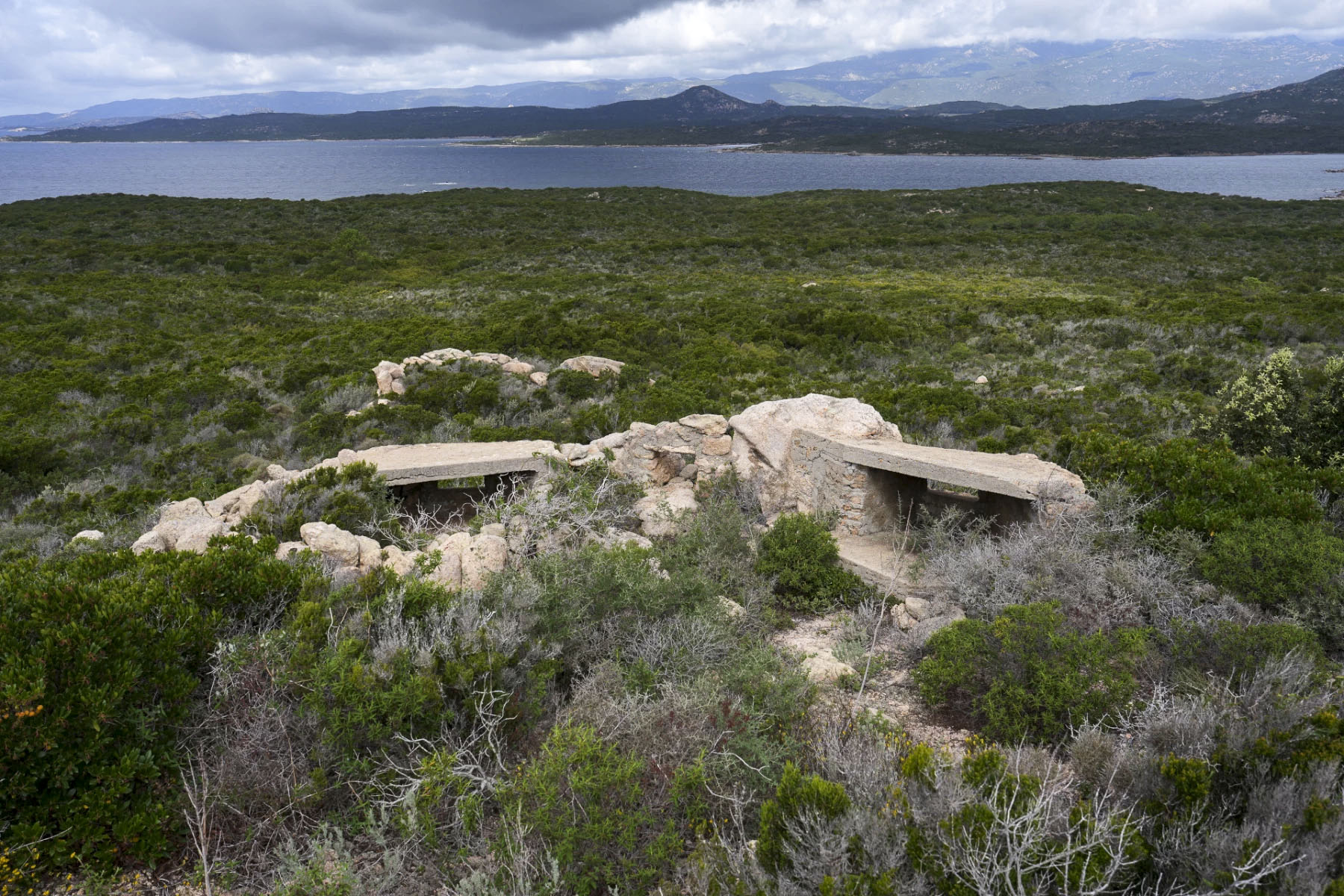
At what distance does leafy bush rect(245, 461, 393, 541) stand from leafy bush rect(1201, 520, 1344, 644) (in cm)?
660

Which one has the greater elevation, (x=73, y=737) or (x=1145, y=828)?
(x=73, y=737)

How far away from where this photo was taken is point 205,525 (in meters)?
5.54

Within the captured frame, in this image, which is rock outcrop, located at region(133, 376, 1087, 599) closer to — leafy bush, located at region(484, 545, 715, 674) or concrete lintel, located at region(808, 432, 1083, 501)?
concrete lintel, located at region(808, 432, 1083, 501)

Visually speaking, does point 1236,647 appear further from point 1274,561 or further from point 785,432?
point 785,432

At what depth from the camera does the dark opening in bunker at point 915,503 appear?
6.86 m

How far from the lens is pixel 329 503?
6488 millimetres

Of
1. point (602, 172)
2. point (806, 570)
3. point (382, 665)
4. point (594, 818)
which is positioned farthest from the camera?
point (602, 172)

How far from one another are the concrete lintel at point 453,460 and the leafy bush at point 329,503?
0.26m

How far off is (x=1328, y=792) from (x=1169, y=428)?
8956 mm

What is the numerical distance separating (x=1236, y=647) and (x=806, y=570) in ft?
9.19

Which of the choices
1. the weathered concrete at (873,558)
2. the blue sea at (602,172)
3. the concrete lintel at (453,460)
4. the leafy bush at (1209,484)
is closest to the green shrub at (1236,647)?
the leafy bush at (1209,484)

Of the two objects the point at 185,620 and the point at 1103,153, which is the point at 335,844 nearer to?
the point at 185,620

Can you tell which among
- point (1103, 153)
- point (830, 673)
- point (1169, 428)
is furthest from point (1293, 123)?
point (830, 673)

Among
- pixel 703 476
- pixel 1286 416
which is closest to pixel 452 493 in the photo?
pixel 703 476
